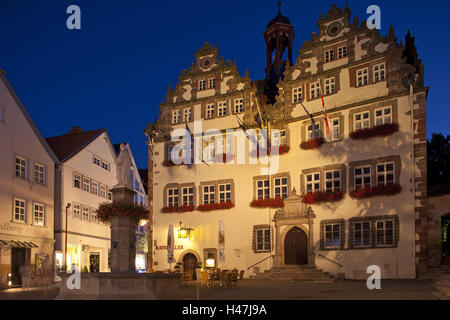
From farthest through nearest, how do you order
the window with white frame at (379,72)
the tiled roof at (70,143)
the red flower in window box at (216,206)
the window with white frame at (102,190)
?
the window with white frame at (102,190), the tiled roof at (70,143), the red flower in window box at (216,206), the window with white frame at (379,72)

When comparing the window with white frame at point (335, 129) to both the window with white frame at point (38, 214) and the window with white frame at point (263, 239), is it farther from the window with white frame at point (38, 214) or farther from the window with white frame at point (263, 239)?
the window with white frame at point (38, 214)

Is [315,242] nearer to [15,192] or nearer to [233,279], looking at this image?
[233,279]

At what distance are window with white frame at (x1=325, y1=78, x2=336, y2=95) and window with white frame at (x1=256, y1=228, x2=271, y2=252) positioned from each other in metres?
7.83

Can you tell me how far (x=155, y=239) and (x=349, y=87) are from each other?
45.9ft

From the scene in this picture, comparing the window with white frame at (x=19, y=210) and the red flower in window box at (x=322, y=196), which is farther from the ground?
the red flower in window box at (x=322, y=196)

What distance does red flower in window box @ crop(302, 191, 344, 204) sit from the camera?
998 inches

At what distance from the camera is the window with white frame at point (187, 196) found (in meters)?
30.3

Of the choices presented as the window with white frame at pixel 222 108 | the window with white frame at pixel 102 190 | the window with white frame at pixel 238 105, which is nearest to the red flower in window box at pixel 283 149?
the window with white frame at pixel 238 105

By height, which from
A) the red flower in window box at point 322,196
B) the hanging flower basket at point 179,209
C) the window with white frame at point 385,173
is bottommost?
the hanging flower basket at point 179,209

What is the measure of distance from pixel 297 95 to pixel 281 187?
506 centimetres

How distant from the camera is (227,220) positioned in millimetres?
28750

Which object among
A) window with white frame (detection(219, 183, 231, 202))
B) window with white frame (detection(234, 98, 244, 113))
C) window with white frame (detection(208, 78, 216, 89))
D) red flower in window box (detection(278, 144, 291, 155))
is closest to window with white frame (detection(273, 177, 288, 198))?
red flower in window box (detection(278, 144, 291, 155))

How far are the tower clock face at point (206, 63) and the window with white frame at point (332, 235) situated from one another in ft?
39.6

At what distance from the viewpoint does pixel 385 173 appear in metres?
24.2
